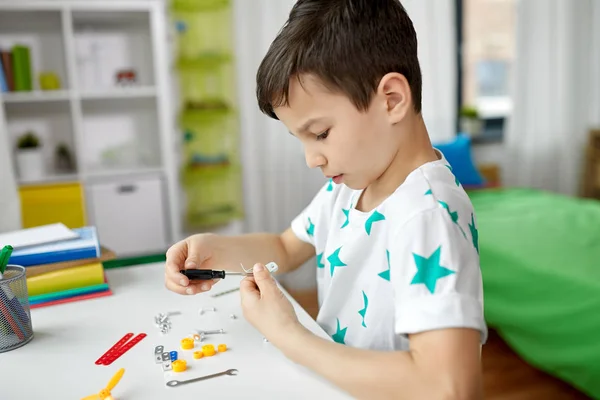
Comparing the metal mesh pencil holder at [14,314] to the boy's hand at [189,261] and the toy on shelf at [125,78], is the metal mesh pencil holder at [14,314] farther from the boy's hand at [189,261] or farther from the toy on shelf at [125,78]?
the toy on shelf at [125,78]

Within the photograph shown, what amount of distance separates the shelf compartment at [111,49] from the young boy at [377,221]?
86.9 inches

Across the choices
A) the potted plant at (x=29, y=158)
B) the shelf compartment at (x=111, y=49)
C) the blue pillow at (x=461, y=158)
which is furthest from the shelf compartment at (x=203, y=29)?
the blue pillow at (x=461, y=158)

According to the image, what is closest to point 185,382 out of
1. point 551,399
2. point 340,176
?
point 340,176

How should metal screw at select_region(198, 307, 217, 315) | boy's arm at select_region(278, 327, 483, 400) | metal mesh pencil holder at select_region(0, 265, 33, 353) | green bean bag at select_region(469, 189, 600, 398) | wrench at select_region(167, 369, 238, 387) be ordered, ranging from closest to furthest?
boy's arm at select_region(278, 327, 483, 400), wrench at select_region(167, 369, 238, 387), metal mesh pencil holder at select_region(0, 265, 33, 353), metal screw at select_region(198, 307, 217, 315), green bean bag at select_region(469, 189, 600, 398)

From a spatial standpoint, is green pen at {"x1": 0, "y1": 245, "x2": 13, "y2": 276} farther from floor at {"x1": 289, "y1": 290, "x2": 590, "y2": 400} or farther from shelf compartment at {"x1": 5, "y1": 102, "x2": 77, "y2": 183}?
shelf compartment at {"x1": 5, "y1": 102, "x2": 77, "y2": 183}

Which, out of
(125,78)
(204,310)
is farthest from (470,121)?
(204,310)

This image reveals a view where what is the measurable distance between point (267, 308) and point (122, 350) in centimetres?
23

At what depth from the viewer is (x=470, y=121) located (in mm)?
3568

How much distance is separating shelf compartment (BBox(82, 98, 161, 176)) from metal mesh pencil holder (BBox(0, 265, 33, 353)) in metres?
2.05

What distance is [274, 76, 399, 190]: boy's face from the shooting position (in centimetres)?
67

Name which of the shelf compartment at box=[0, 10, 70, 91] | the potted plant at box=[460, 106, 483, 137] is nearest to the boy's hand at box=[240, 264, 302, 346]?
the shelf compartment at box=[0, 10, 70, 91]

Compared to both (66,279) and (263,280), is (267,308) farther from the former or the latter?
(66,279)

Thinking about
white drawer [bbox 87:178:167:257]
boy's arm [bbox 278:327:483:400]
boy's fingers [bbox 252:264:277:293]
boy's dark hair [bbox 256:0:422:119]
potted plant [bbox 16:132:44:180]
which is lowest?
white drawer [bbox 87:178:167:257]

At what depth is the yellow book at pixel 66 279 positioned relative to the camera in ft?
3.20
